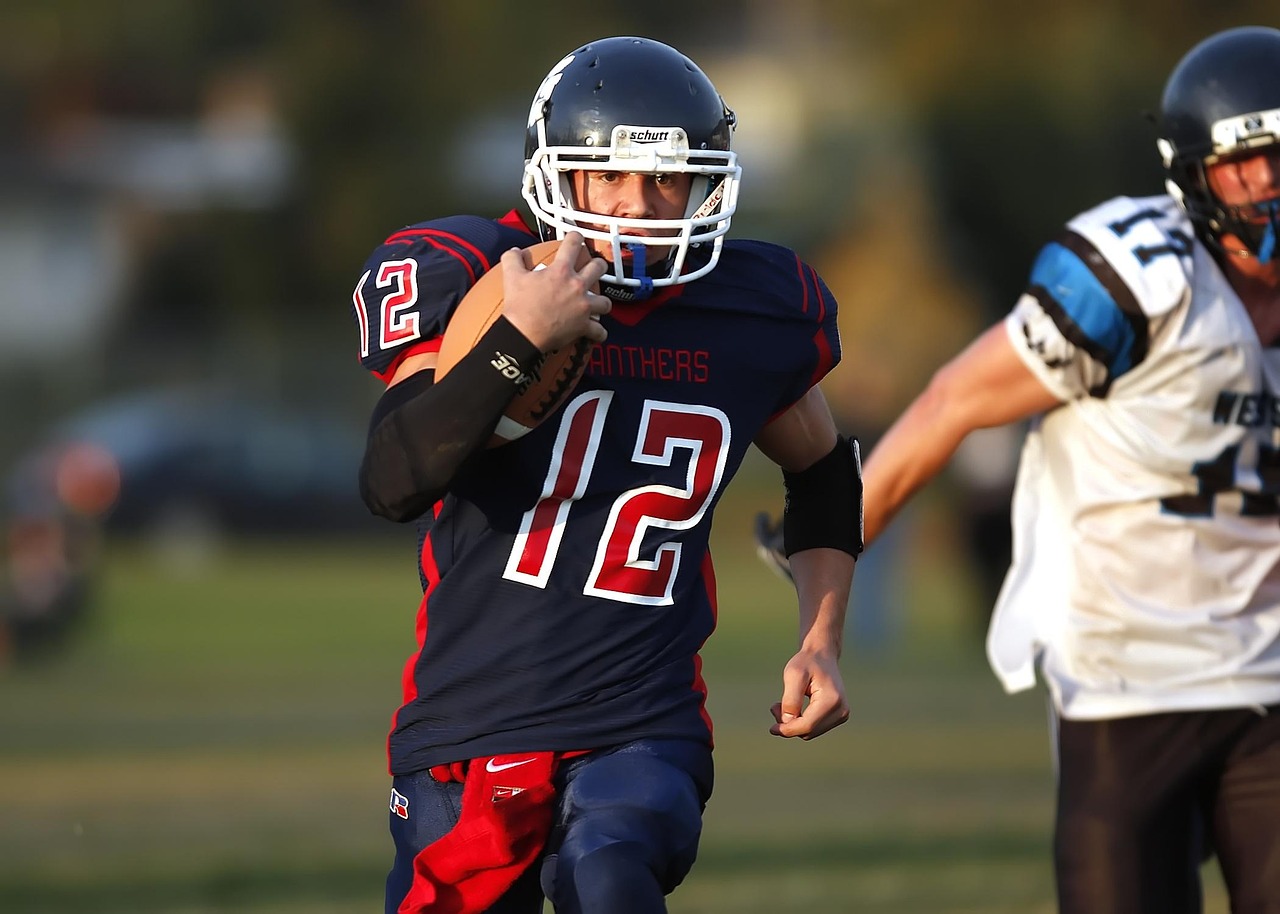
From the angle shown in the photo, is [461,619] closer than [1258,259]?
Yes

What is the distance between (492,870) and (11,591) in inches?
513

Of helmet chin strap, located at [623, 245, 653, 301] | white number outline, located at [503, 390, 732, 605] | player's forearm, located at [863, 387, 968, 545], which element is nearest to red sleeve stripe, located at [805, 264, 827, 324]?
white number outline, located at [503, 390, 732, 605]

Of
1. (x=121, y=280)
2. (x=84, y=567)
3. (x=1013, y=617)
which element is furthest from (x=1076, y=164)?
(x=1013, y=617)

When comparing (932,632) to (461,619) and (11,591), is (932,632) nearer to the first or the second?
(11,591)

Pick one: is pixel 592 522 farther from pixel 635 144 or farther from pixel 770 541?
pixel 770 541

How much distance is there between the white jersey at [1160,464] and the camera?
4.36 metres

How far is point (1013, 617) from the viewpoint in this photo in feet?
15.4

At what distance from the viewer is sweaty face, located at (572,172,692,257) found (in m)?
3.53

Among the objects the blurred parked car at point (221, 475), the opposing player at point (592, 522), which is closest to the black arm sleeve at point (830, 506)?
the opposing player at point (592, 522)

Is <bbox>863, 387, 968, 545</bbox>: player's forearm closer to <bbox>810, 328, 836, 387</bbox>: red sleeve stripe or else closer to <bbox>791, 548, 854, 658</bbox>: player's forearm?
<bbox>791, 548, 854, 658</bbox>: player's forearm

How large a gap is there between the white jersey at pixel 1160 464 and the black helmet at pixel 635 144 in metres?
1.07

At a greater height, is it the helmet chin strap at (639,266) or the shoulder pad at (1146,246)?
the helmet chin strap at (639,266)

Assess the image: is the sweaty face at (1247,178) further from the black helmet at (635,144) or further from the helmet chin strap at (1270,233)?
the black helmet at (635,144)

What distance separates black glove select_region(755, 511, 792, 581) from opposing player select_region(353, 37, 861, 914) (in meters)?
0.81
